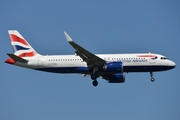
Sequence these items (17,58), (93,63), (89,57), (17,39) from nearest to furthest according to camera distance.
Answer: (89,57)
(93,63)
(17,58)
(17,39)

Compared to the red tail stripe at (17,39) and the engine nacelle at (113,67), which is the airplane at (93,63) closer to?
the engine nacelle at (113,67)

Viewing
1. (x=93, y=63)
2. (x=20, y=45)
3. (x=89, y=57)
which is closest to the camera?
(x=89, y=57)

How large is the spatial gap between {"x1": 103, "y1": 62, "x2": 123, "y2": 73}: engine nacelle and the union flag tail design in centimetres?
1098

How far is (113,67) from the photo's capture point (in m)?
53.1

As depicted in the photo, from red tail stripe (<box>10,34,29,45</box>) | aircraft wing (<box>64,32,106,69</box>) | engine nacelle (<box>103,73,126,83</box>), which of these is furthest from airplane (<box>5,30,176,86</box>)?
red tail stripe (<box>10,34,29,45</box>)

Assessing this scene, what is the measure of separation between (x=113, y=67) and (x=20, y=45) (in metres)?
14.4

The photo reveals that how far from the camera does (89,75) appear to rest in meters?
57.8

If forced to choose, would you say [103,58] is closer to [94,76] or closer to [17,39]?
[94,76]

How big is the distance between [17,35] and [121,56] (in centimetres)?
1559

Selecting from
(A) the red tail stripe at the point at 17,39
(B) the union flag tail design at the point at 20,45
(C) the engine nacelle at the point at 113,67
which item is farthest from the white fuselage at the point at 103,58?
(A) the red tail stripe at the point at 17,39

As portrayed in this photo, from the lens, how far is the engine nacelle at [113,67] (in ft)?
173

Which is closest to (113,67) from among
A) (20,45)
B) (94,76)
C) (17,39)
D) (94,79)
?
(94,76)

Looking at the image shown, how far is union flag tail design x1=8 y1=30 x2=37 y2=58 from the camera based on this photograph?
58.3 metres

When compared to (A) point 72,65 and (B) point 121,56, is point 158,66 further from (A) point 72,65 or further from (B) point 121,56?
(A) point 72,65
